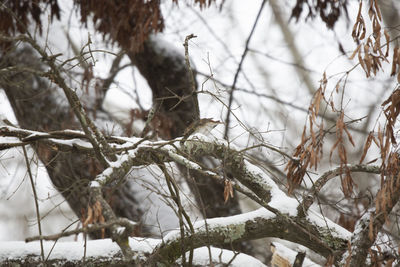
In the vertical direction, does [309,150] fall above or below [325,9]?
below

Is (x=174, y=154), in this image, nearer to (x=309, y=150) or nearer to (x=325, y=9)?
(x=309, y=150)

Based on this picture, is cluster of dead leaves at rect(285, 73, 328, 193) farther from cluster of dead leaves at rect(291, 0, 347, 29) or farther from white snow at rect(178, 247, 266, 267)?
cluster of dead leaves at rect(291, 0, 347, 29)

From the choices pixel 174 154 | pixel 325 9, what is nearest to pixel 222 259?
pixel 174 154

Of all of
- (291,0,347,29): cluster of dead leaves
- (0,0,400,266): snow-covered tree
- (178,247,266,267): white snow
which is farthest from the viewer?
(291,0,347,29): cluster of dead leaves

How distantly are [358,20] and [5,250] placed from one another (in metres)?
2.13

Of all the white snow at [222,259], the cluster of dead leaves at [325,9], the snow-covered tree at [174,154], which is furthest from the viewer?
the cluster of dead leaves at [325,9]

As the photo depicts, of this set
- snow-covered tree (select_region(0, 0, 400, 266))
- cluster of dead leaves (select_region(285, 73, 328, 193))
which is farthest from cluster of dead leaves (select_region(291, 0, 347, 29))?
cluster of dead leaves (select_region(285, 73, 328, 193))

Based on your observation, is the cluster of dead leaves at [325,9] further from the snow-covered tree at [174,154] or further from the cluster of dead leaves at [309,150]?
the cluster of dead leaves at [309,150]

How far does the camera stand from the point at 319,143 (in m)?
2.40

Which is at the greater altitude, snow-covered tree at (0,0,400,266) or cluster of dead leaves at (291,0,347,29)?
cluster of dead leaves at (291,0,347,29)

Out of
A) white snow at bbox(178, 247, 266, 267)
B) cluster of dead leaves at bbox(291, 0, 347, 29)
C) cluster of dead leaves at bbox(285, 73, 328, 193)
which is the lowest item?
white snow at bbox(178, 247, 266, 267)

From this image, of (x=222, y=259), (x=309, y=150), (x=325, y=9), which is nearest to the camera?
(x=309, y=150)

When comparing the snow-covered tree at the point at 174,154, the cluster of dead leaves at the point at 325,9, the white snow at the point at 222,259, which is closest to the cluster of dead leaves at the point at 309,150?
the snow-covered tree at the point at 174,154

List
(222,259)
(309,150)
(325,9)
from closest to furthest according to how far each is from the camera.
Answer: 1. (309,150)
2. (222,259)
3. (325,9)
